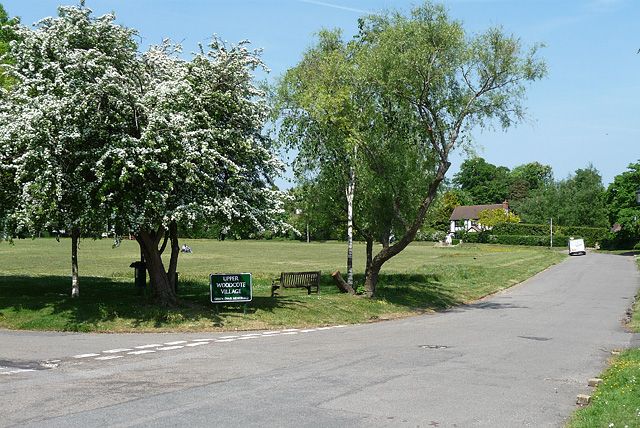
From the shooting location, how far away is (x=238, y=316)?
67.4ft

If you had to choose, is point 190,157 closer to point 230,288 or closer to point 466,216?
point 230,288

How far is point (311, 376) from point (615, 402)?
487cm

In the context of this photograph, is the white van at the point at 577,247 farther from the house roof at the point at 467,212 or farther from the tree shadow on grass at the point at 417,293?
the house roof at the point at 467,212

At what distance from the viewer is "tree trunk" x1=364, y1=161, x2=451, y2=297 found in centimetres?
2569

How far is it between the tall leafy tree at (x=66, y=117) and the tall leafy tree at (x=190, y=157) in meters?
0.60

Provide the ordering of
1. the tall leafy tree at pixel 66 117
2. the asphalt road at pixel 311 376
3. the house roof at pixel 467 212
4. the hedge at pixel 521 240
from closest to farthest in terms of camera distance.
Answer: the asphalt road at pixel 311 376 → the tall leafy tree at pixel 66 117 → the hedge at pixel 521 240 → the house roof at pixel 467 212

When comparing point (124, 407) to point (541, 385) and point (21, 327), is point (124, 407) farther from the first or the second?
point (21, 327)

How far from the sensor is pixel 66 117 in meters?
17.5

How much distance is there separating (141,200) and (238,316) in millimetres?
4648

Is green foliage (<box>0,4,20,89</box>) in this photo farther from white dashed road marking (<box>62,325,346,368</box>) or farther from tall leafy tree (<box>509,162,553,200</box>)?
tall leafy tree (<box>509,162,553,200</box>)

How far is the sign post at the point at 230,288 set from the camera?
20594 millimetres

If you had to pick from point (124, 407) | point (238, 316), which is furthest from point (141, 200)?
point (124, 407)

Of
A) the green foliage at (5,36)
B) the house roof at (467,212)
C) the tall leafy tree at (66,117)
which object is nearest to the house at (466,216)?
the house roof at (467,212)

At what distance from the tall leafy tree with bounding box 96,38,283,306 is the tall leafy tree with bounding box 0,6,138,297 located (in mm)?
602
